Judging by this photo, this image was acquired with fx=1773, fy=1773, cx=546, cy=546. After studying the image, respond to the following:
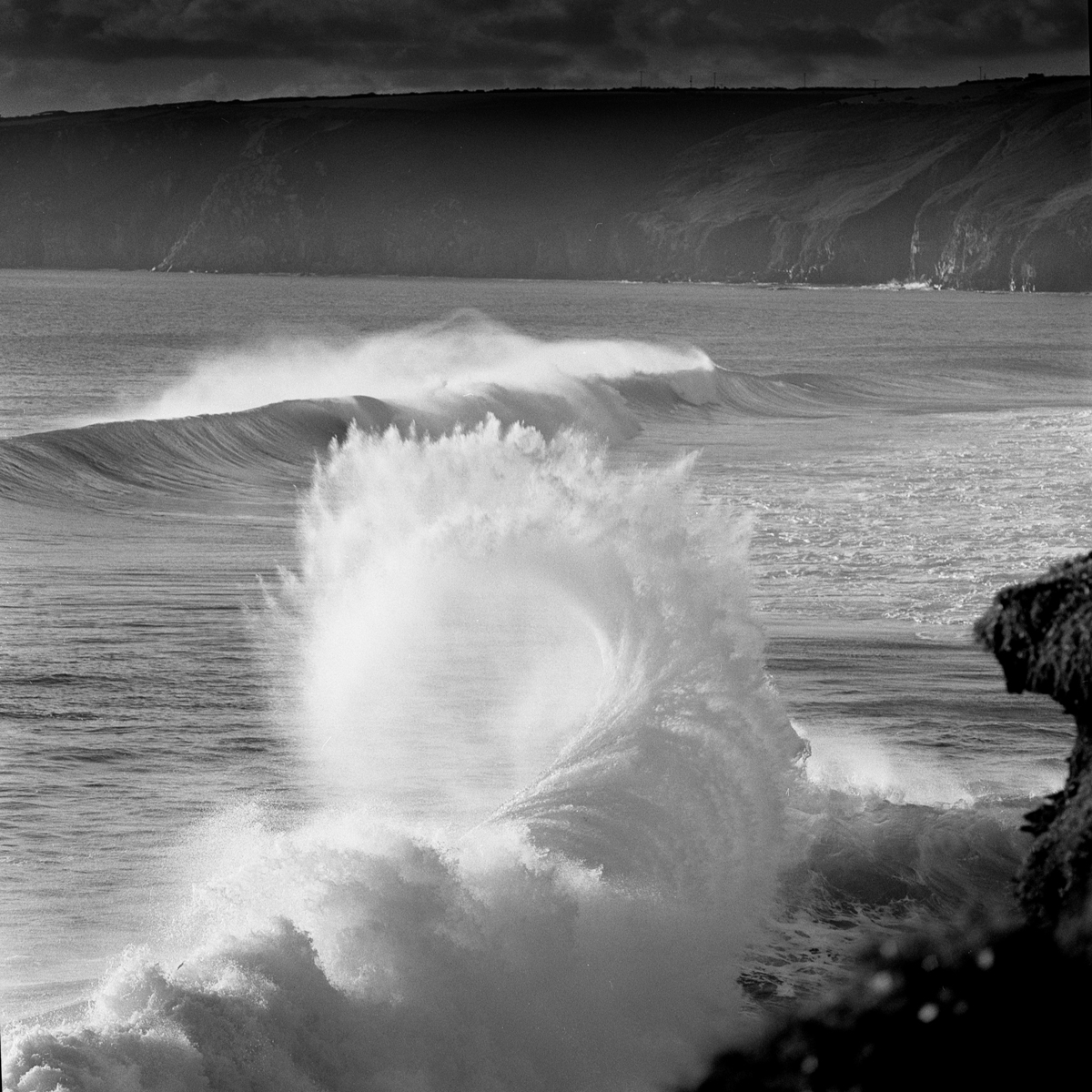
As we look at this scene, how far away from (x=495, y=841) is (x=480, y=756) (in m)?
2.32

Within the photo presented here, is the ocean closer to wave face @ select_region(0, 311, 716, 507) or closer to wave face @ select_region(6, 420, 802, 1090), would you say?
wave face @ select_region(6, 420, 802, 1090)

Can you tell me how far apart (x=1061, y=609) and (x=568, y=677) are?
843cm

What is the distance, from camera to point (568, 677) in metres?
13.0

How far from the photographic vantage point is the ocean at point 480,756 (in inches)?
293

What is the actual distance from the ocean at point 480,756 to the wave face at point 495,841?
0.08 feet

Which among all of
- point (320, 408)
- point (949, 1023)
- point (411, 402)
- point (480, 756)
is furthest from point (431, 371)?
point (949, 1023)

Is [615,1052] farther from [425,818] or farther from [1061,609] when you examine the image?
[1061,609]

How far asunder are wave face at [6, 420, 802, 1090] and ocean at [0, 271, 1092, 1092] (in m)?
0.02

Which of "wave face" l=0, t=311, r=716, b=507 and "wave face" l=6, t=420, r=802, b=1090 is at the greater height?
"wave face" l=0, t=311, r=716, b=507

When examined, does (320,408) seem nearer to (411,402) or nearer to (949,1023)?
(411,402)

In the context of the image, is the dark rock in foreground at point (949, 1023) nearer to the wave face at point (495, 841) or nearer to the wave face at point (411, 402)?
the wave face at point (495, 841)

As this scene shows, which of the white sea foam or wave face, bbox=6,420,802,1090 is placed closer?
wave face, bbox=6,420,802,1090

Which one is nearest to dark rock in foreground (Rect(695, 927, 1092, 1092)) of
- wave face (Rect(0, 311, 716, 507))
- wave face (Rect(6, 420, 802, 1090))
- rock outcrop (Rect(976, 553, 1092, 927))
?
rock outcrop (Rect(976, 553, 1092, 927))

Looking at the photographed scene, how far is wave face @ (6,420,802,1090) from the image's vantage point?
7.15m
